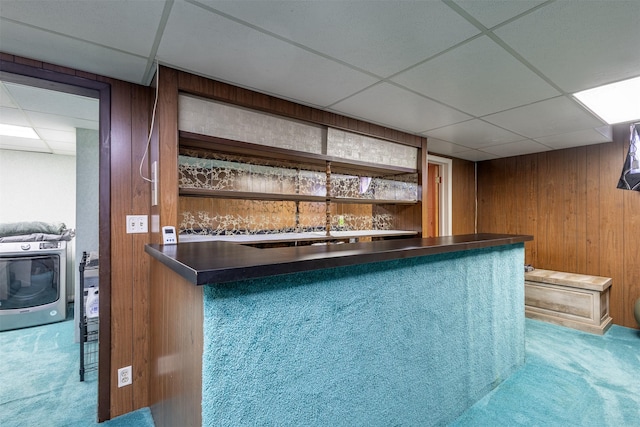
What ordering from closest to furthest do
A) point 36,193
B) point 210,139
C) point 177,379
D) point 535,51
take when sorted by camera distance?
1. point 177,379
2. point 535,51
3. point 210,139
4. point 36,193

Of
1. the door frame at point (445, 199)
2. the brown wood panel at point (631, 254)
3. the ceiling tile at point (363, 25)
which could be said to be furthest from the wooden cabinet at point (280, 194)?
the brown wood panel at point (631, 254)

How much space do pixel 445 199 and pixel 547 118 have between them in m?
1.87

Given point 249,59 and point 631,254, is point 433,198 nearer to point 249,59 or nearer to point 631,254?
point 631,254

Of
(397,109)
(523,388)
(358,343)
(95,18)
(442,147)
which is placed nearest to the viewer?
(358,343)

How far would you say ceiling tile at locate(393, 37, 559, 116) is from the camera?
5.84ft

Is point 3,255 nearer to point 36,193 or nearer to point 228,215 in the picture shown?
point 36,193

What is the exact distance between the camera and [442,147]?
4.08 m

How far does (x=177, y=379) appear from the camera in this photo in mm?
1245

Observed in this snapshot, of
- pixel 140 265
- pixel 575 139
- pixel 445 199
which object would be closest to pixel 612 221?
pixel 575 139

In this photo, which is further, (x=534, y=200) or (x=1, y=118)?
(x=534, y=200)

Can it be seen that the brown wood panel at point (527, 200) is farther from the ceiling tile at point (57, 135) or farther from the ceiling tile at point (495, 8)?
the ceiling tile at point (57, 135)

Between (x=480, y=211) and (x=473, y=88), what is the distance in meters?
3.29

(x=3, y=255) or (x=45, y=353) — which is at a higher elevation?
(x=3, y=255)

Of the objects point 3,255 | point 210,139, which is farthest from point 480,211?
point 3,255
